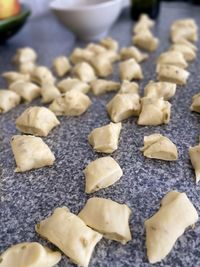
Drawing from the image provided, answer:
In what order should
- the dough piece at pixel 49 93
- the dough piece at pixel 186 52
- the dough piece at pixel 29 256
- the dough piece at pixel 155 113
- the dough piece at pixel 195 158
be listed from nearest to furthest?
the dough piece at pixel 29 256 → the dough piece at pixel 195 158 → the dough piece at pixel 155 113 → the dough piece at pixel 49 93 → the dough piece at pixel 186 52

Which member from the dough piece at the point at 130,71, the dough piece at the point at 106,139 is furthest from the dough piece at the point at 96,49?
the dough piece at the point at 106,139

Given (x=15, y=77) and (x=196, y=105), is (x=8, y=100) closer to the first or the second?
(x=15, y=77)

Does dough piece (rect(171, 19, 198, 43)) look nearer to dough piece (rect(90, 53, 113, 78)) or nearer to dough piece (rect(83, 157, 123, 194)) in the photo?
dough piece (rect(90, 53, 113, 78))

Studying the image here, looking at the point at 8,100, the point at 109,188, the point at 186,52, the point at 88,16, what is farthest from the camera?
the point at 88,16

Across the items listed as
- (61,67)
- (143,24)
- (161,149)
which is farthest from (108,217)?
(143,24)

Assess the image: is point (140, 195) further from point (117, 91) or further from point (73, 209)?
point (117, 91)

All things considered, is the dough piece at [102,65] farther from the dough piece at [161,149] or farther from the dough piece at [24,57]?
the dough piece at [161,149]

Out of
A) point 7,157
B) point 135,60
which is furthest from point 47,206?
point 135,60
